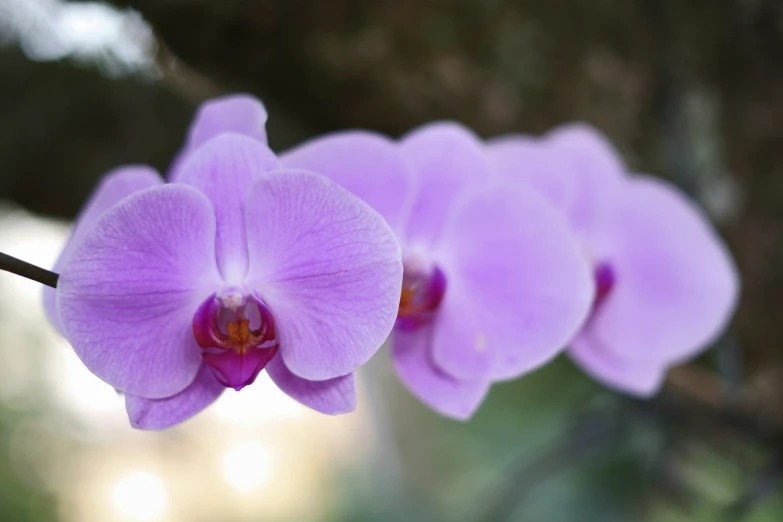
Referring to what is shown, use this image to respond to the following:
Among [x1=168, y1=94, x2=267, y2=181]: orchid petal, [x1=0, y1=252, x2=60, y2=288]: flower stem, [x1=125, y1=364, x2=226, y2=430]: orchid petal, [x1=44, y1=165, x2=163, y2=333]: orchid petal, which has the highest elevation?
[x1=168, y1=94, x2=267, y2=181]: orchid petal

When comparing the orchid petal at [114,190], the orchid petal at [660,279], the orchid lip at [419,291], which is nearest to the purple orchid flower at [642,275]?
the orchid petal at [660,279]

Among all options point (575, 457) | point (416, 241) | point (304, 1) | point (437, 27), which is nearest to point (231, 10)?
point (304, 1)

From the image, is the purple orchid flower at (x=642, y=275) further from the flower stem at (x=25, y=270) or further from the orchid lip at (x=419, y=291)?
the flower stem at (x=25, y=270)

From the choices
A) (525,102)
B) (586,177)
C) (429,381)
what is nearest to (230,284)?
(429,381)

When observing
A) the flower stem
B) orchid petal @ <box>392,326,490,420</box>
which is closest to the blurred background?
orchid petal @ <box>392,326,490,420</box>

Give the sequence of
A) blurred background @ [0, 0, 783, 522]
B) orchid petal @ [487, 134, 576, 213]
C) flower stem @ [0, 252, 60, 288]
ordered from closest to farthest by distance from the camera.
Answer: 1. flower stem @ [0, 252, 60, 288]
2. orchid petal @ [487, 134, 576, 213]
3. blurred background @ [0, 0, 783, 522]

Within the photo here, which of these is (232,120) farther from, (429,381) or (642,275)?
(642,275)

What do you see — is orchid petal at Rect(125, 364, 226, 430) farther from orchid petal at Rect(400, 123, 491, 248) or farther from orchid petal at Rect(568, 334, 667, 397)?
orchid petal at Rect(568, 334, 667, 397)
